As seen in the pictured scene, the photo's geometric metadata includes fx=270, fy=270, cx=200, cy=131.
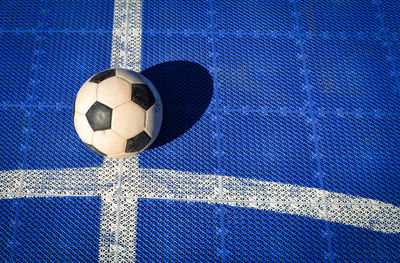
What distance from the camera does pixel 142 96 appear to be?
2.94 metres

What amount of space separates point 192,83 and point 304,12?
2265 millimetres

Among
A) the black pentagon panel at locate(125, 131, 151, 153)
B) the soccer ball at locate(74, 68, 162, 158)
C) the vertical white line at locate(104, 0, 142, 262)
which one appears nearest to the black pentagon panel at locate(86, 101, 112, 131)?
the soccer ball at locate(74, 68, 162, 158)

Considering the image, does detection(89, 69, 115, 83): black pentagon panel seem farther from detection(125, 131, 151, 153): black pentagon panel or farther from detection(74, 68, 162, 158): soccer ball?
detection(125, 131, 151, 153): black pentagon panel

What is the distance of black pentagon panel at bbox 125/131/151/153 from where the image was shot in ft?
9.63

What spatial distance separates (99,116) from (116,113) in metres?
0.19

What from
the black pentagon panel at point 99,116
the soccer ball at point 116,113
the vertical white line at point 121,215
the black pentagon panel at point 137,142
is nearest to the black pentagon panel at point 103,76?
the soccer ball at point 116,113

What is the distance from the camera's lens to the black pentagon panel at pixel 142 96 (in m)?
2.91

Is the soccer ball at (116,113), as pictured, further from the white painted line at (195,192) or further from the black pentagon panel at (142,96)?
the white painted line at (195,192)

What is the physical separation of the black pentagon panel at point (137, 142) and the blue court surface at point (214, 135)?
0.54 meters

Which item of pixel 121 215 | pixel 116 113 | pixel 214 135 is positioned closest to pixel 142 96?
pixel 116 113

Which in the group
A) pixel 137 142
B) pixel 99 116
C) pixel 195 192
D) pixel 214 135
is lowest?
pixel 195 192

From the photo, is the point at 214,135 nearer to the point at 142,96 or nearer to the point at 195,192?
the point at 195,192

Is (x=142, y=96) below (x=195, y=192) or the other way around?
the other way around

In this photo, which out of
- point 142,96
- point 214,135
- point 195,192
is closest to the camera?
point 142,96
